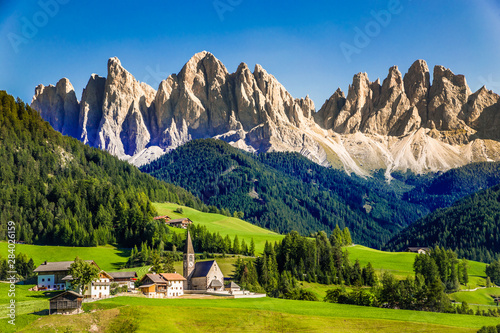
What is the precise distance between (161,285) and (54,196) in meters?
78.4

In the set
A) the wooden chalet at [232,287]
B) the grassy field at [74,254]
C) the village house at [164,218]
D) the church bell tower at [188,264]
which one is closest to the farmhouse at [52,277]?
the grassy field at [74,254]

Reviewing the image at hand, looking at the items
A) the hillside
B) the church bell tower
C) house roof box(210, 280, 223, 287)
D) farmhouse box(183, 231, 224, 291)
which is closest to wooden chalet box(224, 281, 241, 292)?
farmhouse box(183, 231, 224, 291)

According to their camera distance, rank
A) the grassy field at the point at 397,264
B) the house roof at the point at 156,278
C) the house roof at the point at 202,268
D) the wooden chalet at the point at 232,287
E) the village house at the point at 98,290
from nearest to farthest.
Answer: the village house at the point at 98,290 → the house roof at the point at 156,278 → the wooden chalet at the point at 232,287 → the house roof at the point at 202,268 → the grassy field at the point at 397,264

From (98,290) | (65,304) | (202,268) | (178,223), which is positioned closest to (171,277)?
(202,268)

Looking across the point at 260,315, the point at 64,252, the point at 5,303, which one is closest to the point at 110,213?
the point at 64,252

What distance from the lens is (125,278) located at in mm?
107750

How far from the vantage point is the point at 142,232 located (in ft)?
514

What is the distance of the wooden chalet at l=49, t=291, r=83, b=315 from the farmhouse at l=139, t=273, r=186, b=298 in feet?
65.5

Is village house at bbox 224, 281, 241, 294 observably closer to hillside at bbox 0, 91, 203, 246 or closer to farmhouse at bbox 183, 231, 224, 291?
farmhouse at bbox 183, 231, 224, 291

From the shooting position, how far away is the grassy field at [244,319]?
233ft

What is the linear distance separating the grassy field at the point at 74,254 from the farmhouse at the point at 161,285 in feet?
86.1

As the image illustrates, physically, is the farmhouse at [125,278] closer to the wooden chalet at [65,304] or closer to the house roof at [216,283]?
the house roof at [216,283]

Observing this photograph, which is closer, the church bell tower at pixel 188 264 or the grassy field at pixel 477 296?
the church bell tower at pixel 188 264

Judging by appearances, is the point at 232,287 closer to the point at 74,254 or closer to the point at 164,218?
the point at 74,254
